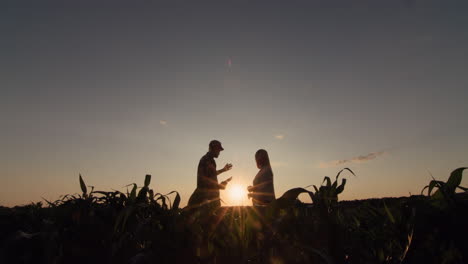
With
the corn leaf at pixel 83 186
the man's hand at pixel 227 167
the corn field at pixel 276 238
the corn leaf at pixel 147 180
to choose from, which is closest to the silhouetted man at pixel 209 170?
the man's hand at pixel 227 167

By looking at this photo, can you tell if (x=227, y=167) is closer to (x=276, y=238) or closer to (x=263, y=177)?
(x=263, y=177)

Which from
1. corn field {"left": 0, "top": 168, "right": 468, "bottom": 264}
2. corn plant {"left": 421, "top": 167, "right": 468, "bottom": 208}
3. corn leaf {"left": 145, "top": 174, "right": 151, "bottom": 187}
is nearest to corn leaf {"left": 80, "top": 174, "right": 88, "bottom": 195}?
corn leaf {"left": 145, "top": 174, "right": 151, "bottom": 187}

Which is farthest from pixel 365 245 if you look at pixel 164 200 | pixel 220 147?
pixel 220 147

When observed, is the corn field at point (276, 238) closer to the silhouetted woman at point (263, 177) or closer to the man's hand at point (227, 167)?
the silhouetted woman at point (263, 177)

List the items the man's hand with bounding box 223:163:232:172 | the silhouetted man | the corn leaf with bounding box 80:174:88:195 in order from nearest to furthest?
the corn leaf with bounding box 80:174:88:195 < the silhouetted man < the man's hand with bounding box 223:163:232:172

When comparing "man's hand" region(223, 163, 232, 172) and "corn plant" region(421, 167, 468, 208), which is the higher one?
"man's hand" region(223, 163, 232, 172)

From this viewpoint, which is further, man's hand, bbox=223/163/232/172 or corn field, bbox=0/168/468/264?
man's hand, bbox=223/163/232/172

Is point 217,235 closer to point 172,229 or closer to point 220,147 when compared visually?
point 172,229

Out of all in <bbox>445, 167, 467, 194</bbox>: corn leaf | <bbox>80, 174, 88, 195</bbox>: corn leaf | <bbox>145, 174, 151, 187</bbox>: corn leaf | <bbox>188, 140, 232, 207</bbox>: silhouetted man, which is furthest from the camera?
<bbox>188, 140, 232, 207</bbox>: silhouetted man

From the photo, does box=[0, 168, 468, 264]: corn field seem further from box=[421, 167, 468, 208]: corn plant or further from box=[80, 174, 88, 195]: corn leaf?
box=[80, 174, 88, 195]: corn leaf

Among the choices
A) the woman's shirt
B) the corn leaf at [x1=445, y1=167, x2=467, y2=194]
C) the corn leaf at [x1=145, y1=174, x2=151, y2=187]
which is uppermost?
the woman's shirt

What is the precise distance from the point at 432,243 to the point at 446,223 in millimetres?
107

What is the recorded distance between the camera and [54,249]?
3.57 ft

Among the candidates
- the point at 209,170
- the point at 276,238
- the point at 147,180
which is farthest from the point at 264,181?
the point at 276,238
